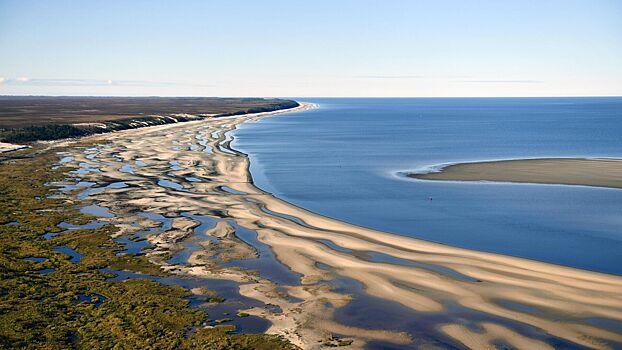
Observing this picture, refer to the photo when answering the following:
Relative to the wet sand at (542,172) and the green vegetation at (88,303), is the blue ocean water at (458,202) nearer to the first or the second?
the wet sand at (542,172)

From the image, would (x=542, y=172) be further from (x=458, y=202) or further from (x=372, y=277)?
(x=372, y=277)

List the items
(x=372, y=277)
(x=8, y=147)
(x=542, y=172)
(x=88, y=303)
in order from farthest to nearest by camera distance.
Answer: (x=8, y=147) → (x=542, y=172) → (x=372, y=277) → (x=88, y=303)

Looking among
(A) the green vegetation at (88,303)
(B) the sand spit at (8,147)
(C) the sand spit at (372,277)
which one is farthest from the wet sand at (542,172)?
(B) the sand spit at (8,147)

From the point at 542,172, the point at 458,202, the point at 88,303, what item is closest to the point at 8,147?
the point at 458,202

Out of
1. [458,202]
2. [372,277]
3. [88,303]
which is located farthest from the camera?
[458,202]

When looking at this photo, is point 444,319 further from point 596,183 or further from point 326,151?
point 326,151

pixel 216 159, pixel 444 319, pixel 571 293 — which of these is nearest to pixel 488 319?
pixel 444 319
